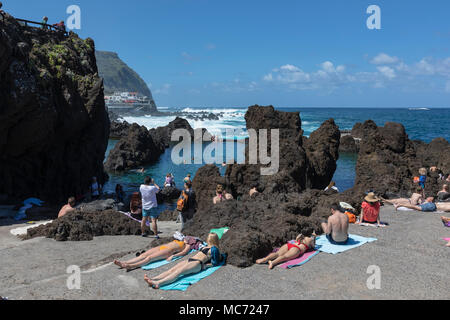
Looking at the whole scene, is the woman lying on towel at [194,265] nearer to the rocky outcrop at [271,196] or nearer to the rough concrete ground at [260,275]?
the rough concrete ground at [260,275]

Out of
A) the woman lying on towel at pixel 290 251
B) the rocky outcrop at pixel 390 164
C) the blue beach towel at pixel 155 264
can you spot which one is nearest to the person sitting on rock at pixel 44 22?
the rocky outcrop at pixel 390 164

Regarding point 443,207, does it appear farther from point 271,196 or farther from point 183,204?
point 183,204

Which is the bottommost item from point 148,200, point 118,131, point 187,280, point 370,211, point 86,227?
point 86,227

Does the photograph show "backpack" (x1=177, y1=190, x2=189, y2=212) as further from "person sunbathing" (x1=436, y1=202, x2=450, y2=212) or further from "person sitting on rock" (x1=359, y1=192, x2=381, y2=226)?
"person sunbathing" (x1=436, y1=202, x2=450, y2=212)

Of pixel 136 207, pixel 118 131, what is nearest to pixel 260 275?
pixel 136 207

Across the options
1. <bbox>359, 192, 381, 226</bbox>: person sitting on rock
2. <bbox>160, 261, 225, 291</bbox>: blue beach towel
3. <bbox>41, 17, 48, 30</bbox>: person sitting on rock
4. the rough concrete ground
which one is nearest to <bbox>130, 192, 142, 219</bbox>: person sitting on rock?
the rough concrete ground

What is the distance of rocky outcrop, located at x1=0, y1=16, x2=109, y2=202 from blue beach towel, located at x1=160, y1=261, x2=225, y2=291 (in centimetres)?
1322

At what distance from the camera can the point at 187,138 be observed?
62062 millimetres

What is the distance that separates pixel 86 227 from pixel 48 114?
995 cm

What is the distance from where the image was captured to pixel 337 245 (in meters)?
8.37

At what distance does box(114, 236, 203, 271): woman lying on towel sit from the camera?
7.26 metres

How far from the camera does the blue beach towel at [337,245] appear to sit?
8.12 meters

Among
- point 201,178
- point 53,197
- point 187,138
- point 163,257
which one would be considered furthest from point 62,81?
point 187,138
